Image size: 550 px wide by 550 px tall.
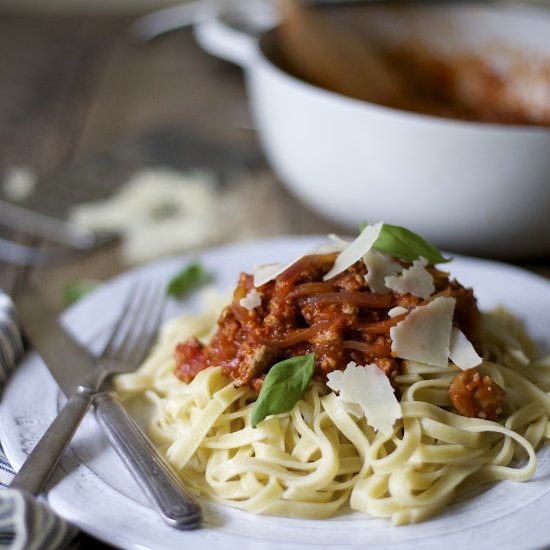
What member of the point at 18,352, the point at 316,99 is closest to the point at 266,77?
the point at 316,99

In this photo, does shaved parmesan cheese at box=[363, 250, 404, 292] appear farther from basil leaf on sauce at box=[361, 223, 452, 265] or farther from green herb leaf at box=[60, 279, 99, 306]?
green herb leaf at box=[60, 279, 99, 306]

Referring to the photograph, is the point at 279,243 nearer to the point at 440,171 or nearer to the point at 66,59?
the point at 440,171

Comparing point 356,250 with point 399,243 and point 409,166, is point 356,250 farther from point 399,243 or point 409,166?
point 409,166

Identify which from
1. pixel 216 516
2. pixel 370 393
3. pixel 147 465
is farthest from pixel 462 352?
pixel 147 465

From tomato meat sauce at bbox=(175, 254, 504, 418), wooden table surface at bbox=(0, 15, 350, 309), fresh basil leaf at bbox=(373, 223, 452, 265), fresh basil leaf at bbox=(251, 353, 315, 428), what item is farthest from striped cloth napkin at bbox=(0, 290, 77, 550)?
wooden table surface at bbox=(0, 15, 350, 309)

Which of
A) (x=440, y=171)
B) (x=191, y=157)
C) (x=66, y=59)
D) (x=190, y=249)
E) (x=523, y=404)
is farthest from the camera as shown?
(x=66, y=59)

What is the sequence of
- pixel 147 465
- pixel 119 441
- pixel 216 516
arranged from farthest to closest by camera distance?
1. pixel 119 441
2. pixel 147 465
3. pixel 216 516
